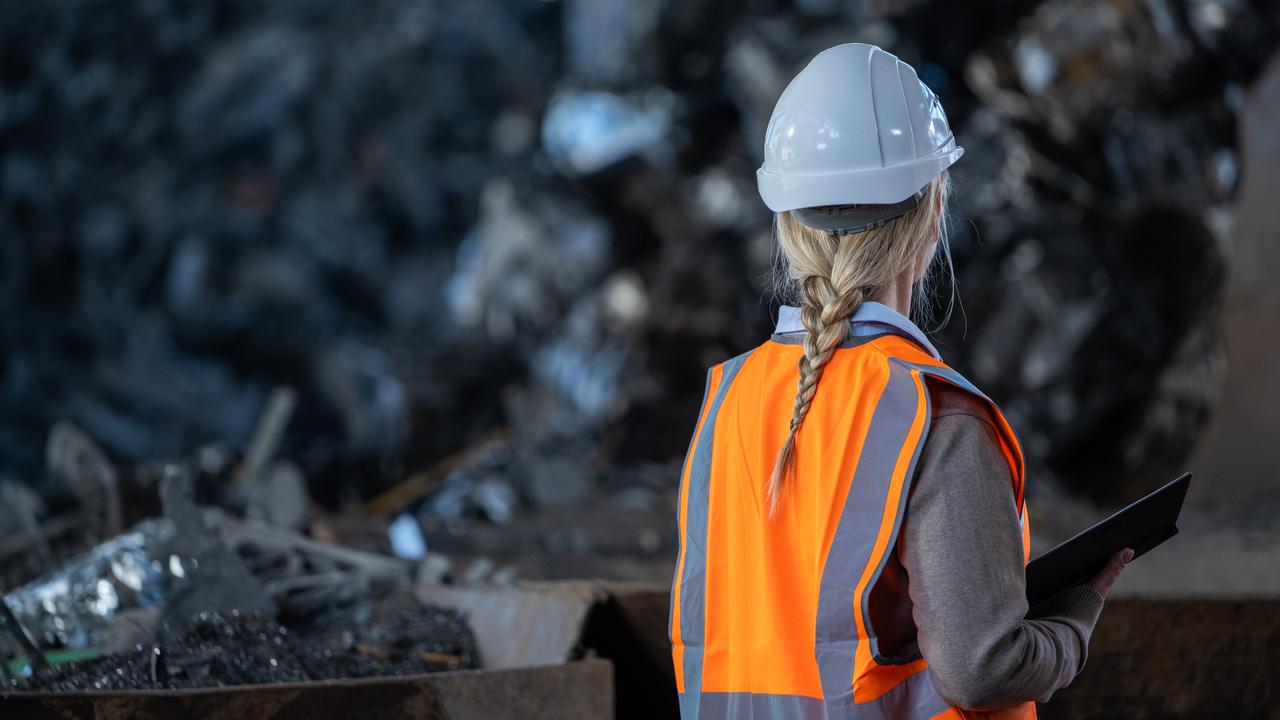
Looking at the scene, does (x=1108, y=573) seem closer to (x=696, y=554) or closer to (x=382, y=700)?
(x=696, y=554)

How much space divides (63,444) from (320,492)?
8.00 feet

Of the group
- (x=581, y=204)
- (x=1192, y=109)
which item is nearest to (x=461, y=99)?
(x=581, y=204)

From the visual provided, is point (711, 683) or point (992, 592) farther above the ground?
point (992, 592)

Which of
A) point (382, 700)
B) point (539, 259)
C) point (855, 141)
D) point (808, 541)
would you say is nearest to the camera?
point (808, 541)

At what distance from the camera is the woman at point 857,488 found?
1.11m

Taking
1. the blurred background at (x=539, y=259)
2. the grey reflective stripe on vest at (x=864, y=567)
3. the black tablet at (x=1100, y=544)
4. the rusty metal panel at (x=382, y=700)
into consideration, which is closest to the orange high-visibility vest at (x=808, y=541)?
the grey reflective stripe on vest at (x=864, y=567)

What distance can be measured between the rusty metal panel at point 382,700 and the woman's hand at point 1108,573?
1.04 meters

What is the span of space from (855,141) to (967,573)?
0.51 metres

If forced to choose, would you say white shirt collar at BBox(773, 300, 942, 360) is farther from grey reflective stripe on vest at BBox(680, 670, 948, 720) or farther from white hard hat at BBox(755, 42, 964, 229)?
grey reflective stripe on vest at BBox(680, 670, 948, 720)

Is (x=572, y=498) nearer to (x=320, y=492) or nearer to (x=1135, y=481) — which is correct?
(x=320, y=492)

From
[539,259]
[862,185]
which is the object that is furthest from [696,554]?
[539,259]

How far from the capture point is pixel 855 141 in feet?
4.32

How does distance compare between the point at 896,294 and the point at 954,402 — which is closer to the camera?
the point at 954,402

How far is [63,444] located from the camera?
4.60 m
